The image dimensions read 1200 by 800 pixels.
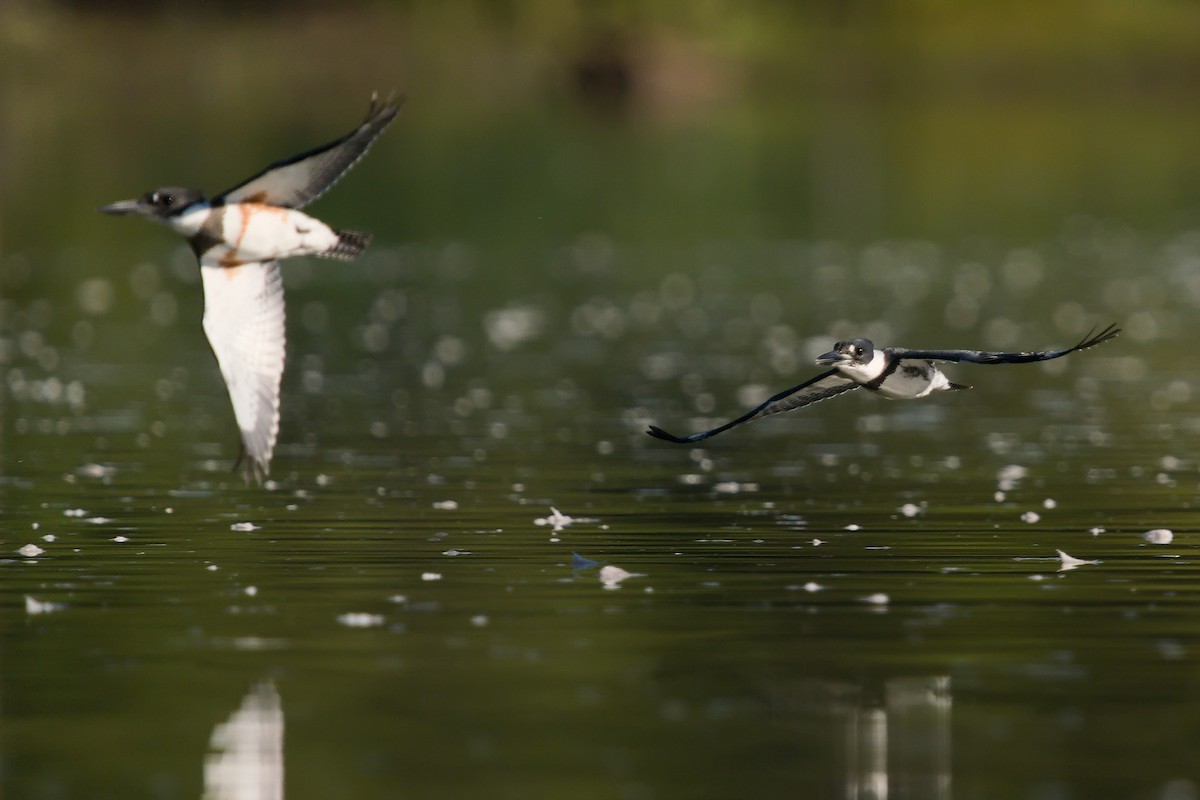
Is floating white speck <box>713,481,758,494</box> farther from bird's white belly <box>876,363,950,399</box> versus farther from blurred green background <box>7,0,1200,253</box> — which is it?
blurred green background <box>7,0,1200,253</box>

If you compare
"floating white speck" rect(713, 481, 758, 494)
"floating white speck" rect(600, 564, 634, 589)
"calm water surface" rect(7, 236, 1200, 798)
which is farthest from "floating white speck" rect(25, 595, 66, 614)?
"floating white speck" rect(713, 481, 758, 494)

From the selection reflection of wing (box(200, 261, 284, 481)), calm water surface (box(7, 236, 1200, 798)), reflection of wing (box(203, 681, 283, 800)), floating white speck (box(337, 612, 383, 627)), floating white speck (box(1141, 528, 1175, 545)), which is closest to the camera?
reflection of wing (box(203, 681, 283, 800))

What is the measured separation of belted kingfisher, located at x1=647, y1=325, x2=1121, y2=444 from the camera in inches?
549

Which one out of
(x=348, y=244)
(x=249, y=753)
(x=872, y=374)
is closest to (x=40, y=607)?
(x=348, y=244)

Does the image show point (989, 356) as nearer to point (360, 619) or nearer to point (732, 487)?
point (360, 619)

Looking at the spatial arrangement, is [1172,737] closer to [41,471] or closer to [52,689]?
[52,689]

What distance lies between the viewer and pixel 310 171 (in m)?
15.0

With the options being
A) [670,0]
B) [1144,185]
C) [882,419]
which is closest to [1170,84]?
[670,0]

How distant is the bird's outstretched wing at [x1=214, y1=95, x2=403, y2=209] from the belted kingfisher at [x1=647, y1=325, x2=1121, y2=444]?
2.41 meters

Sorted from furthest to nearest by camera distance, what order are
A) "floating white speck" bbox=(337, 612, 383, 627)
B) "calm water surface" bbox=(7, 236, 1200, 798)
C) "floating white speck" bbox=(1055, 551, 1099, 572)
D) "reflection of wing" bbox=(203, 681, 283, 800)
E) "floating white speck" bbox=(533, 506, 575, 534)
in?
"floating white speck" bbox=(533, 506, 575, 534) → "floating white speck" bbox=(1055, 551, 1099, 572) → "floating white speck" bbox=(337, 612, 383, 627) → "calm water surface" bbox=(7, 236, 1200, 798) → "reflection of wing" bbox=(203, 681, 283, 800)

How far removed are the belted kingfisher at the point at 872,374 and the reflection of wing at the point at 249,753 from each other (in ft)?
11.7

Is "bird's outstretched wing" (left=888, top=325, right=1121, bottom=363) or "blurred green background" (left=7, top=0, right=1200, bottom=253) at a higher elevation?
"blurred green background" (left=7, top=0, right=1200, bottom=253)

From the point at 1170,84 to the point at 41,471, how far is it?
327 feet

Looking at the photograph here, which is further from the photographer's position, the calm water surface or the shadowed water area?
the shadowed water area
